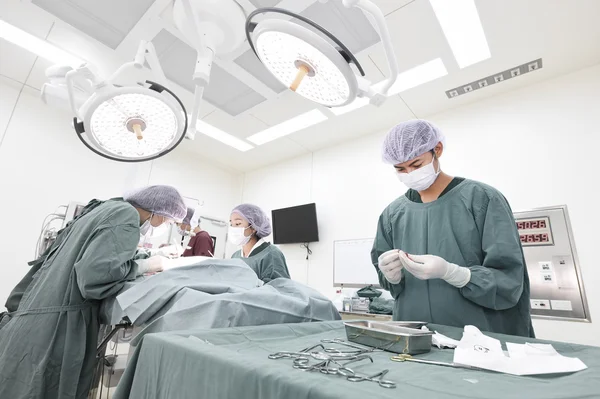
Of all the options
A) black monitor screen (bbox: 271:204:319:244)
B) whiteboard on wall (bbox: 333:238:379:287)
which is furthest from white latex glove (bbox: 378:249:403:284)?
black monitor screen (bbox: 271:204:319:244)

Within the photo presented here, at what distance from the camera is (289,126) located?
3719 millimetres

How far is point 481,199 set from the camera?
1.13m

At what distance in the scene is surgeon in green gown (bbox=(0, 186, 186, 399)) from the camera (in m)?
1.09

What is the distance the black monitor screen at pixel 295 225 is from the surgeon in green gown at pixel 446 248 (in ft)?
8.39

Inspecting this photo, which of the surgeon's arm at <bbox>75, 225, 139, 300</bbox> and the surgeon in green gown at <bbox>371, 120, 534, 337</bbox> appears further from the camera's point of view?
the surgeon's arm at <bbox>75, 225, 139, 300</bbox>

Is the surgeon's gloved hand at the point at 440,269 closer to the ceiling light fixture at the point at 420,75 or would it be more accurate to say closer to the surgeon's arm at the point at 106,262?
the surgeon's arm at the point at 106,262

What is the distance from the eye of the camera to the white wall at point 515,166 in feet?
7.72

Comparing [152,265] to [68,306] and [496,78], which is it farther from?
[496,78]

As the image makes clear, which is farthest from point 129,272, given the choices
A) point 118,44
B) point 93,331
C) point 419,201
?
point 118,44

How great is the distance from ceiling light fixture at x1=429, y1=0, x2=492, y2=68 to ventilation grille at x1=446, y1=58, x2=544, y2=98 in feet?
0.94

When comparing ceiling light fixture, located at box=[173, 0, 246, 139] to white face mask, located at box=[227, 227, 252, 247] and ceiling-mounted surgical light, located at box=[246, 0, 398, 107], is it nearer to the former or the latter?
ceiling-mounted surgical light, located at box=[246, 0, 398, 107]

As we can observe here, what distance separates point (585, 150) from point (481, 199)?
2.12 meters

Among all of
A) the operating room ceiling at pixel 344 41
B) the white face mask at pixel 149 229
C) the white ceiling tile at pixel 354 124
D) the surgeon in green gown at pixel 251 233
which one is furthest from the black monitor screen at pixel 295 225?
the white face mask at pixel 149 229

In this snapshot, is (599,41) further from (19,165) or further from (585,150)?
(19,165)
